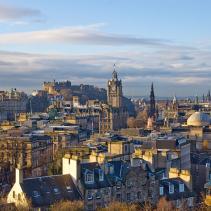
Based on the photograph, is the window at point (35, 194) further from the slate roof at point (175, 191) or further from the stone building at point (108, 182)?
the slate roof at point (175, 191)

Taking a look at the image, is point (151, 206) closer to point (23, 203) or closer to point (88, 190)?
point (88, 190)

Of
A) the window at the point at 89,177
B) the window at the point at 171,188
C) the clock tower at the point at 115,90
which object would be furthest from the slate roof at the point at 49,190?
the clock tower at the point at 115,90

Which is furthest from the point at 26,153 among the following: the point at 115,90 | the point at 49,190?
the point at 115,90

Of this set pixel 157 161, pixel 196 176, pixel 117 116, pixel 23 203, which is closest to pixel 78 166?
pixel 23 203

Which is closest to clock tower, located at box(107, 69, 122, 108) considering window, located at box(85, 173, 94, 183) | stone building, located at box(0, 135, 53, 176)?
stone building, located at box(0, 135, 53, 176)

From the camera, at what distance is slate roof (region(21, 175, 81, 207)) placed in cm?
3628

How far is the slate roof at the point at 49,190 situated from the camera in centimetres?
3628

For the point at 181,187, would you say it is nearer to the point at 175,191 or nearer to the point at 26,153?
the point at 175,191

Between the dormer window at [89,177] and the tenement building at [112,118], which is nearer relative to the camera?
the dormer window at [89,177]

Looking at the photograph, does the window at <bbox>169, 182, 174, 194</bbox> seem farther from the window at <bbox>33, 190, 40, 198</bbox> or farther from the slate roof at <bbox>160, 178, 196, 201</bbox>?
the window at <bbox>33, 190, 40, 198</bbox>

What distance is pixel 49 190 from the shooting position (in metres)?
37.3

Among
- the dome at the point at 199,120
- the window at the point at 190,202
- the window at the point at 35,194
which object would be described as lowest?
the window at the point at 190,202

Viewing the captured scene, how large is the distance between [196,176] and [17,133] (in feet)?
Answer: 117

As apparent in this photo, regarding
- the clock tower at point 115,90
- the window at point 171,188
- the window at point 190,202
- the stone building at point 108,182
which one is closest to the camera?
the stone building at point 108,182
